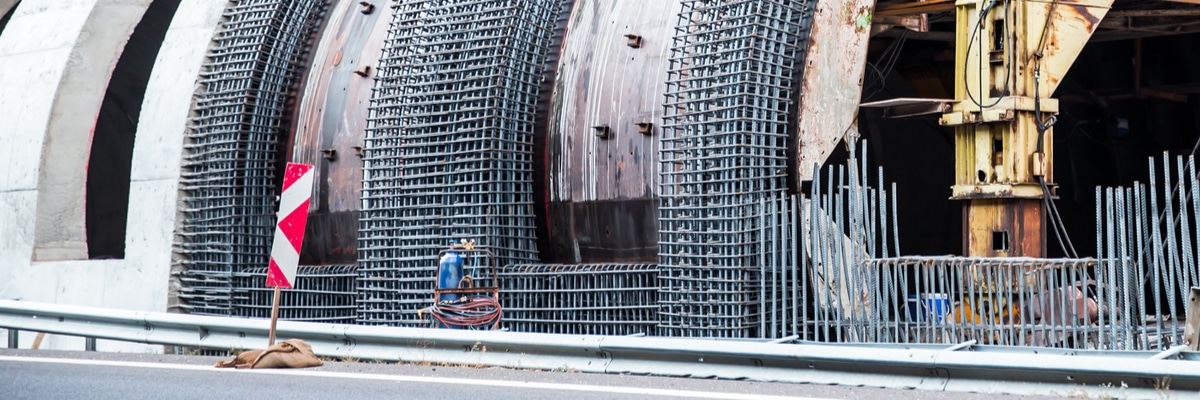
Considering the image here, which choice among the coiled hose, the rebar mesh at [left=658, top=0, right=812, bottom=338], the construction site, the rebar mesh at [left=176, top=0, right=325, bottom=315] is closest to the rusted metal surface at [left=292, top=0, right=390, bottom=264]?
the construction site

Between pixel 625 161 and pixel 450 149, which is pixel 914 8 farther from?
pixel 450 149

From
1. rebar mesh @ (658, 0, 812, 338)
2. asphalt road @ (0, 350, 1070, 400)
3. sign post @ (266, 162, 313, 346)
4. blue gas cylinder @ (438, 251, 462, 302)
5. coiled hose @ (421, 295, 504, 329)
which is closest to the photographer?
asphalt road @ (0, 350, 1070, 400)

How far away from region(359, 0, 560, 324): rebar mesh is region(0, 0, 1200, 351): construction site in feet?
0.11

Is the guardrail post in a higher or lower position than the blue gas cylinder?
lower

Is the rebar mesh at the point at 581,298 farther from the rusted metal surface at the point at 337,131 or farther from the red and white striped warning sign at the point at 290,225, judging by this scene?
the red and white striped warning sign at the point at 290,225

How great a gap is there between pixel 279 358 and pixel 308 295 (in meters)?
5.49

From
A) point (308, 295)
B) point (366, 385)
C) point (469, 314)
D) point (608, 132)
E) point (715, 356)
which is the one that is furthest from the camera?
point (308, 295)

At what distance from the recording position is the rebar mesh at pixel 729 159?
10.9m

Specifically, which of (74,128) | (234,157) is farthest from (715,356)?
(74,128)

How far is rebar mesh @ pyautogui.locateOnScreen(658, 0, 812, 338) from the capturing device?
1092cm

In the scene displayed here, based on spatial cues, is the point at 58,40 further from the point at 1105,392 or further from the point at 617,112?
the point at 1105,392

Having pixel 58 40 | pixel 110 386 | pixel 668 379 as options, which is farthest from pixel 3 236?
pixel 668 379

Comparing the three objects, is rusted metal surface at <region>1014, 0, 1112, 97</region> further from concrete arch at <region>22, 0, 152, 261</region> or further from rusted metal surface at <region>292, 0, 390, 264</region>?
concrete arch at <region>22, 0, 152, 261</region>

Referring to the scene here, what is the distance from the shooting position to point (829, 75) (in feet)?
36.9
